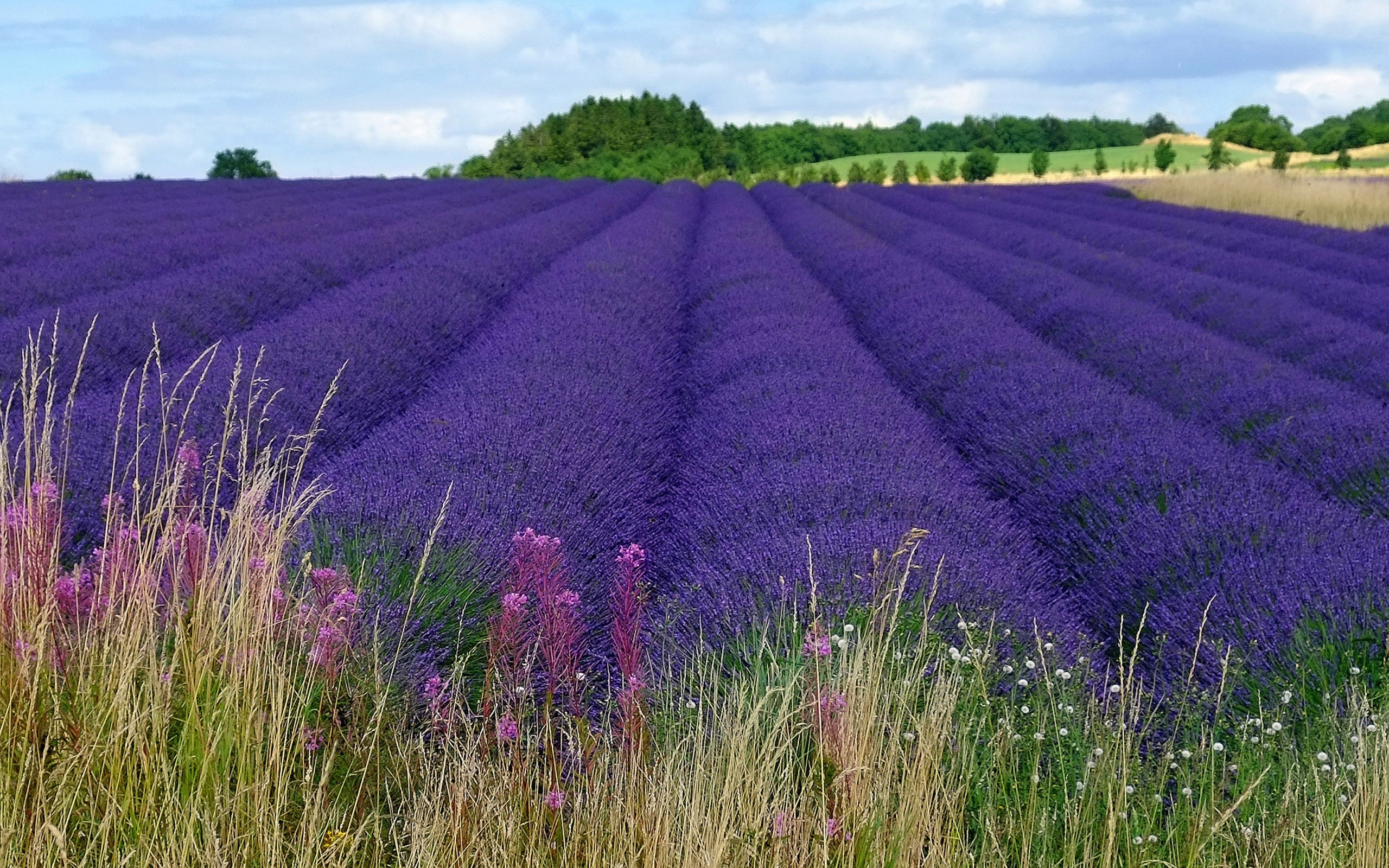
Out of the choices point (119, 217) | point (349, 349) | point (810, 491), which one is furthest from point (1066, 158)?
point (810, 491)

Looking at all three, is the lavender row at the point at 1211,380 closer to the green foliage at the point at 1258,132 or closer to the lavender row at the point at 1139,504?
the lavender row at the point at 1139,504

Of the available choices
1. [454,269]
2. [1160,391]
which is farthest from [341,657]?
[454,269]

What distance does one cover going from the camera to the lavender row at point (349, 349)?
14.9ft

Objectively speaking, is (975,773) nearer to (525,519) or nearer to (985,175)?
(525,519)

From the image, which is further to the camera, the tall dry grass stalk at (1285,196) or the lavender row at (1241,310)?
the tall dry grass stalk at (1285,196)

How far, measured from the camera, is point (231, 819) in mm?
2146

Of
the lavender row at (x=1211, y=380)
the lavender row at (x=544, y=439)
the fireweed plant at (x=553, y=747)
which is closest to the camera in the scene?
the fireweed plant at (x=553, y=747)

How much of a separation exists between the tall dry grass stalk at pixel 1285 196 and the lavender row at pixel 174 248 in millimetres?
12958

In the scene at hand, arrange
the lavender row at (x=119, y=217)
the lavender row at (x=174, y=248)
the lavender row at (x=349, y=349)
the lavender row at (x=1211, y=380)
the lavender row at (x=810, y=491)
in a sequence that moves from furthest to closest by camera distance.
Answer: the lavender row at (x=119, y=217) → the lavender row at (x=174, y=248) → the lavender row at (x=1211, y=380) → the lavender row at (x=349, y=349) → the lavender row at (x=810, y=491)

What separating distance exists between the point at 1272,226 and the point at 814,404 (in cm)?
1273

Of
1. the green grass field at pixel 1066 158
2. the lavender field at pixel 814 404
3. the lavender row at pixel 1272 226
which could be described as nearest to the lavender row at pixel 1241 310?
the lavender field at pixel 814 404

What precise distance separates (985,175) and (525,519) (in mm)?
40874

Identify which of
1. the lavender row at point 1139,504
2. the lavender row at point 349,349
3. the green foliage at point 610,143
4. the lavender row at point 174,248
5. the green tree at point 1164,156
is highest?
the green foliage at point 610,143

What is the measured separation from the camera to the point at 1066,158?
4819 centimetres
